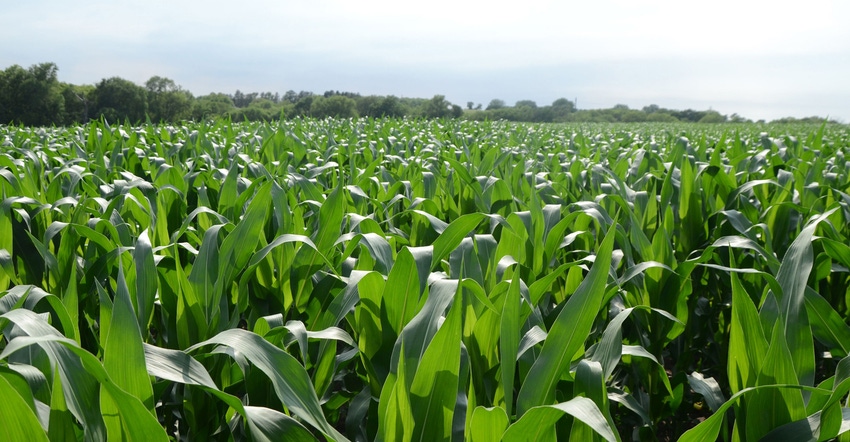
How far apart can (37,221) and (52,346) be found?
6.87 ft

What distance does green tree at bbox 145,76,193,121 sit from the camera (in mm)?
71625

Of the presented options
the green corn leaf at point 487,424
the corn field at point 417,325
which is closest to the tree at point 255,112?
the corn field at point 417,325

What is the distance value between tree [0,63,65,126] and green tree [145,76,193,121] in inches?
435

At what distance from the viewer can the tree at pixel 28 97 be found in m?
59.8

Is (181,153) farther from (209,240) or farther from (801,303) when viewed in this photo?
(801,303)

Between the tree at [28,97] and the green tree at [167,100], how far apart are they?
11051 mm

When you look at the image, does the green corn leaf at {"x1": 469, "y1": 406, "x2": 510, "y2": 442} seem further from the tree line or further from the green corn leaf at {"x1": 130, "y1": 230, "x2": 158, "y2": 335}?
the tree line

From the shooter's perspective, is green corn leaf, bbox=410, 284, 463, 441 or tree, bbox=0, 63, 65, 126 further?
tree, bbox=0, 63, 65, 126

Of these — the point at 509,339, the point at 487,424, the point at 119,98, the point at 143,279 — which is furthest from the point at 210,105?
the point at 487,424

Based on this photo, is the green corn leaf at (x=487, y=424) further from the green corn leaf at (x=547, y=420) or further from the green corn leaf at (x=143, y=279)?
the green corn leaf at (x=143, y=279)

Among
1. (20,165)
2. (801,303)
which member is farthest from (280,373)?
(20,165)

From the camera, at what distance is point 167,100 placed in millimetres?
74500

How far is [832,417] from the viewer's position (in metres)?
0.91

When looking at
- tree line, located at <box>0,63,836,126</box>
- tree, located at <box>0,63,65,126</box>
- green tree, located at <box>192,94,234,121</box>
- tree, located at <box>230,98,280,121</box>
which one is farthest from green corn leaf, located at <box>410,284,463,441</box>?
green tree, located at <box>192,94,234,121</box>
